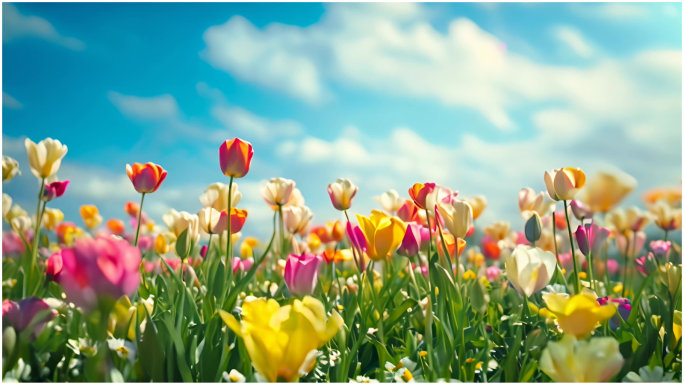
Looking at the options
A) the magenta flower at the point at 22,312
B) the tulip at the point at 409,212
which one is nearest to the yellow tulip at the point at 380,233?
the tulip at the point at 409,212

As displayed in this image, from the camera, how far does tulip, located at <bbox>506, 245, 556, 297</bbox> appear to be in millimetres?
1369

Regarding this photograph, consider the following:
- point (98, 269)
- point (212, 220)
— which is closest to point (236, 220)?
point (212, 220)

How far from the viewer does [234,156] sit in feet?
5.37

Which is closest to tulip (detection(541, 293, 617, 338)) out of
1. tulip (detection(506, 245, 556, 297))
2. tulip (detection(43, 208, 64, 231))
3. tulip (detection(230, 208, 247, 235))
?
tulip (detection(506, 245, 556, 297))

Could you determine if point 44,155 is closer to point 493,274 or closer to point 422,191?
point 422,191

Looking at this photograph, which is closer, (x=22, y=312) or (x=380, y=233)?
(x=22, y=312)

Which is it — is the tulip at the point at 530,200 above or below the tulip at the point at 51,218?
above

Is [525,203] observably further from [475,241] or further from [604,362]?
[475,241]

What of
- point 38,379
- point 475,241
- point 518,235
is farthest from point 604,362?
point 475,241

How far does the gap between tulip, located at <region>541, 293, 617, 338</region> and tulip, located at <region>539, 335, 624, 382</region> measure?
74 mm

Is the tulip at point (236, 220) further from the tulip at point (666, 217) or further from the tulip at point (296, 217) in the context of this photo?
the tulip at point (666, 217)

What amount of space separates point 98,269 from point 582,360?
0.93 m

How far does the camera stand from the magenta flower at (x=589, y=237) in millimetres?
1779

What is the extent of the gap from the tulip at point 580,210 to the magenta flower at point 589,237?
0.14ft
